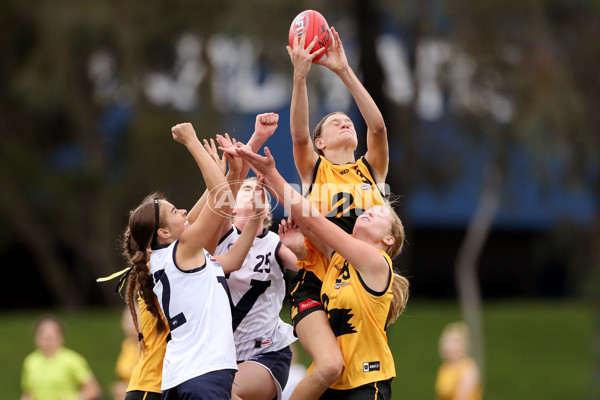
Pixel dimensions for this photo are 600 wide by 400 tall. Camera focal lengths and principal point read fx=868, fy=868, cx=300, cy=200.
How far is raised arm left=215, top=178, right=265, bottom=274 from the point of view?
5.39 meters

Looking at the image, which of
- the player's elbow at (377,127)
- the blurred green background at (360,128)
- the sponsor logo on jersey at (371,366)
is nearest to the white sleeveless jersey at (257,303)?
the sponsor logo on jersey at (371,366)

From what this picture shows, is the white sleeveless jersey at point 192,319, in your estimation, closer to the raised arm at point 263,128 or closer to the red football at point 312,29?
the raised arm at point 263,128

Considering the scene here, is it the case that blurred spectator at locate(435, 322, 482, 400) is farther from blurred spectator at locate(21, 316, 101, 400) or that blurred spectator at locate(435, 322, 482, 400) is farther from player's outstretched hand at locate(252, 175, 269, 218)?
player's outstretched hand at locate(252, 175, 269, 218)

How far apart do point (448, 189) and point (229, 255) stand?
13.8 meters

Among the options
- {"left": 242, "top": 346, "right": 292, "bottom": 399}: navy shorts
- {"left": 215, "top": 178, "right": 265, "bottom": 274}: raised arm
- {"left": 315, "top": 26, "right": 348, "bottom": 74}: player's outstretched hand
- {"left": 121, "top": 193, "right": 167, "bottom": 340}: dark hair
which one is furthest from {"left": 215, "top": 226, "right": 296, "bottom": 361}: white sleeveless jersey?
{"left": 315, "top": 26, "right": 348, "bottom": 74}: player's outstretched hand

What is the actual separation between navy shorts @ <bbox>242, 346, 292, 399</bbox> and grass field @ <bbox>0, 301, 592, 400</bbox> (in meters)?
10.1

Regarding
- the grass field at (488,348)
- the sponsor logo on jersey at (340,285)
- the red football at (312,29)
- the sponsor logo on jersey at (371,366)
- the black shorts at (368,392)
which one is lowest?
the grass field at (488,348)

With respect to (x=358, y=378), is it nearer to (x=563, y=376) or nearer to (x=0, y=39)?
(x=563, y=376)

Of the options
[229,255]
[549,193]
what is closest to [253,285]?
[229,255]

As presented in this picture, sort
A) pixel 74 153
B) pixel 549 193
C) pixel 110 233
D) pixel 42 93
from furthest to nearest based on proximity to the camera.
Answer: pixel 74 153, pixel 110 233, pixel 42 93, pixel 549 193

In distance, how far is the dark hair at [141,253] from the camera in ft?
16.7

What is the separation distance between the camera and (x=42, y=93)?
62.3 feet

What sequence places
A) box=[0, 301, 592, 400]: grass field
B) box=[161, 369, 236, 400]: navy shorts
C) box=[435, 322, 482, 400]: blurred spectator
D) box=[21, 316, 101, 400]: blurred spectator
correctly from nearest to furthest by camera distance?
1. box=[161, 369, 236, 400]: navy shorts
2. box=[21, 316, 101, 400]: blurred spectator
3. box=[435, 322, 482, 400]: blurred spectator
4. box=[0, 301, 592, 400]: grass field

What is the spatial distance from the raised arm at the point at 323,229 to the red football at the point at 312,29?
90cm
